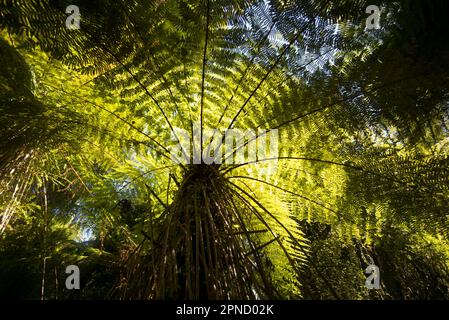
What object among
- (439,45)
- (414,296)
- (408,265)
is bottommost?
(414,296)

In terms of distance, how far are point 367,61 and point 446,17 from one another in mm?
324

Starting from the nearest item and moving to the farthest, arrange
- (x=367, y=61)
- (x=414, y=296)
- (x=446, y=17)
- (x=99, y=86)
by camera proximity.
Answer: (x=446, y=17) < (x=367, y=61) < (x=99, y=86) < (x=414, y=296)

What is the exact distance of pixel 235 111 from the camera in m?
1.50

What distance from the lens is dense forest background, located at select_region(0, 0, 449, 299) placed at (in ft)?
2.77

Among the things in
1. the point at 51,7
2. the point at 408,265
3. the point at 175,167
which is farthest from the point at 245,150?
the point at 408,265

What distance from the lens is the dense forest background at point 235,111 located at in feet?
2.77

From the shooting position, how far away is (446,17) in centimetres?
81

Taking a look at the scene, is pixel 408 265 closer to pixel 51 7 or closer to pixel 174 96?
pixel 174 96

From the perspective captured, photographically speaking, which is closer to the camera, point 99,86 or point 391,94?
point 391,94
